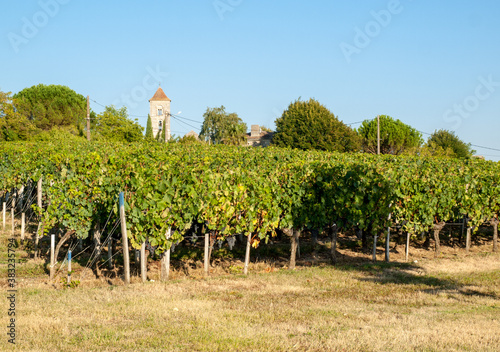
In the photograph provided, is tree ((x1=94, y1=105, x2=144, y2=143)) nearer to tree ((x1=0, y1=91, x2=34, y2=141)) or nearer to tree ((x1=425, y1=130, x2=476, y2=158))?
tree ((x1=0, y1=91, x2=34, y2=141))

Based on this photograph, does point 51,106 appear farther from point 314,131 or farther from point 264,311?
point 264,311

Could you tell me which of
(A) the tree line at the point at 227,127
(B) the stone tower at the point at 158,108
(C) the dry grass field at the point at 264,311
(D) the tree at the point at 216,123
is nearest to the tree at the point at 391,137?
(A) the tree line at the point at 227,127

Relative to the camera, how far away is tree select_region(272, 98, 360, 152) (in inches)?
2157

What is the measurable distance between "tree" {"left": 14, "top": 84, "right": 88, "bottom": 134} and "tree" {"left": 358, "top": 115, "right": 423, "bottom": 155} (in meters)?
39.6

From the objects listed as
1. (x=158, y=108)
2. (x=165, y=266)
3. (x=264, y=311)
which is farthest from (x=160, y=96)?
(x=264, y=311)

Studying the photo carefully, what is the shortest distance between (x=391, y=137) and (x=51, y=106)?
156 feet

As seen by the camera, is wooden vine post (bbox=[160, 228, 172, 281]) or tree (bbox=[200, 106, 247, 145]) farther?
tree (bbox=[200, 106, 247, 145])

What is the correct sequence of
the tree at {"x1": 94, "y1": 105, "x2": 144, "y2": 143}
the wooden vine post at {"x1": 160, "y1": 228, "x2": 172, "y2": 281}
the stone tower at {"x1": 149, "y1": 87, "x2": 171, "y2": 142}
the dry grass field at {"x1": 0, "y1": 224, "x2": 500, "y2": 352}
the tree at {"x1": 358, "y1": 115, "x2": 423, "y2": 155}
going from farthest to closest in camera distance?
the stone tower at {"x1": 149, "y1": 87, "x2": 171, "y2": 142}
the tree at {"x1": 358, "y1": 115, "x2": 423, "y2": 155}
the tree at {"x1": 94, "y1": 105, "x2": 144, "y2": 143}
the wooden vine post at {"x1": 160, "y1": 228, "x2": 172, "y2": 281}
the dry grass field at {"x1": 0, "y1": 224, "x2": 500, "y2": 352}

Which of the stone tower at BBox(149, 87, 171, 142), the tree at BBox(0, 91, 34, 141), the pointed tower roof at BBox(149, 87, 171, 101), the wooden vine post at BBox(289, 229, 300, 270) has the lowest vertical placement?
the wooden vine post at BBox(289, 229, 300, 270)

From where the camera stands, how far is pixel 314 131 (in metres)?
55.2

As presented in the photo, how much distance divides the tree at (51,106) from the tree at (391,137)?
39617 millimetres

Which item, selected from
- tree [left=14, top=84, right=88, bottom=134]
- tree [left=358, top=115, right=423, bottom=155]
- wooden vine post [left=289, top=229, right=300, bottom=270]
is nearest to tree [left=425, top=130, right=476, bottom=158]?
tree [left=358, top=115, right=423, bottom=155]

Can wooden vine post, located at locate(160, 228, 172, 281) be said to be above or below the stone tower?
below

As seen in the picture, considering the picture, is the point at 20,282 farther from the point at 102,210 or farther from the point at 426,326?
the point at 426,326
